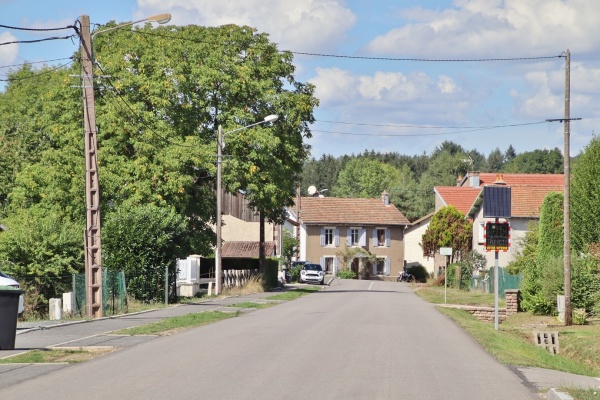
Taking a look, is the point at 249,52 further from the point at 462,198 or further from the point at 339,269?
the point at 339,269

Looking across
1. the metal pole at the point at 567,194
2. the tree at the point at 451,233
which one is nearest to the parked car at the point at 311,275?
the tree at the point at 451,233

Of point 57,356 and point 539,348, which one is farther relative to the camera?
point 539,348

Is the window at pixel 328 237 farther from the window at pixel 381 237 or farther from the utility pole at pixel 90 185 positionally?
the utility pole at pixel 90 185

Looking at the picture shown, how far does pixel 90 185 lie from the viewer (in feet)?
84.7

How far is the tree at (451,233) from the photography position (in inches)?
2837

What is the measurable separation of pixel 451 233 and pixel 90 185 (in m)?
49.6

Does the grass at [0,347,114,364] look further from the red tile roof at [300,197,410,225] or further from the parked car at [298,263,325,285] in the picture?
the red tile roof at [300,197,410,225]

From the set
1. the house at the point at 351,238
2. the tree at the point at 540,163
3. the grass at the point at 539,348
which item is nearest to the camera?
the grass at the point at 539,348

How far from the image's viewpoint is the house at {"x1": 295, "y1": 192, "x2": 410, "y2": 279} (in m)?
93.3

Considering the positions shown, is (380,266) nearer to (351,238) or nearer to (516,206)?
(351,238)

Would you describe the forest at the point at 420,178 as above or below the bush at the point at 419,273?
above

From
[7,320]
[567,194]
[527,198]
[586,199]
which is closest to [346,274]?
[527,198]

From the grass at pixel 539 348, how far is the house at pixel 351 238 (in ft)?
Answer: 184

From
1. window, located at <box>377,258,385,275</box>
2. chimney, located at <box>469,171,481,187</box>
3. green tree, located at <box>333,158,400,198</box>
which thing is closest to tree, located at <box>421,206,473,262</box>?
chimney, located at <box>469,171,481,187</box>
